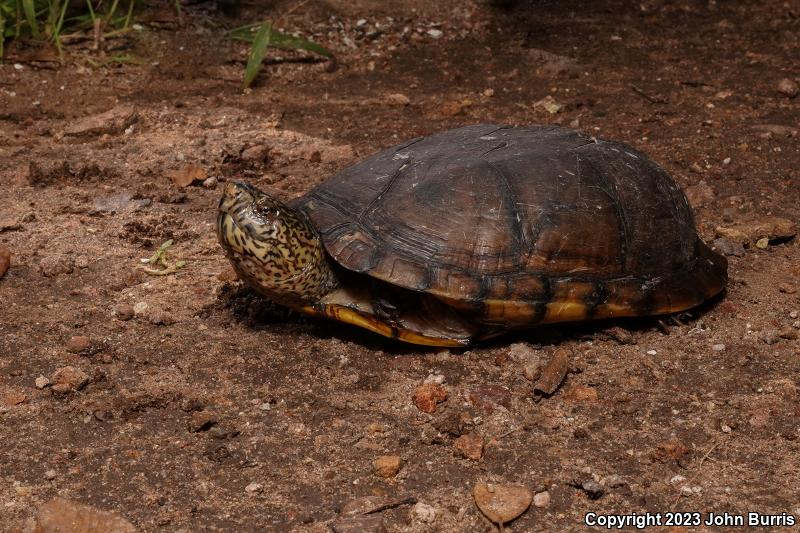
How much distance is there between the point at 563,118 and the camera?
6.46 metres

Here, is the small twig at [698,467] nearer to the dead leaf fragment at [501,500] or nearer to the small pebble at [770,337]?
the dead leaf fragment at [501,500]

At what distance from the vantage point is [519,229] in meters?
4.02

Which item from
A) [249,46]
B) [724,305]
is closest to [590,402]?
[724,305]

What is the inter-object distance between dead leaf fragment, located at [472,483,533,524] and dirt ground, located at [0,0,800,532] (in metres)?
0.04

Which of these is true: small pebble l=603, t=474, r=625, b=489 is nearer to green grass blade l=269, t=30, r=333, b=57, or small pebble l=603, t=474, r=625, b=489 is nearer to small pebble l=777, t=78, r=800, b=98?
small pebble l=777, t=78, r=800, b=98

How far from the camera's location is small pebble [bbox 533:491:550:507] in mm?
3287

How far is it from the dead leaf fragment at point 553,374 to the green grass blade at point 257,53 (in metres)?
3.77

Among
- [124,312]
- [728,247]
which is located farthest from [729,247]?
[124,312]

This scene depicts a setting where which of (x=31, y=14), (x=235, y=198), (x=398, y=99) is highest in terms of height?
(x=235, y=198)

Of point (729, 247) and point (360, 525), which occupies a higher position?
point (360, 525)

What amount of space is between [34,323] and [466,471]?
2118 millimetres

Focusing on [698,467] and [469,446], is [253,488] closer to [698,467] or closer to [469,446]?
[469,446]

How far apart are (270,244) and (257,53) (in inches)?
128

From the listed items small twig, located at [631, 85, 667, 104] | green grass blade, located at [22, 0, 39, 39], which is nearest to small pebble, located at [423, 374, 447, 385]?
small twig, located at [631, 85, 667, 104]
